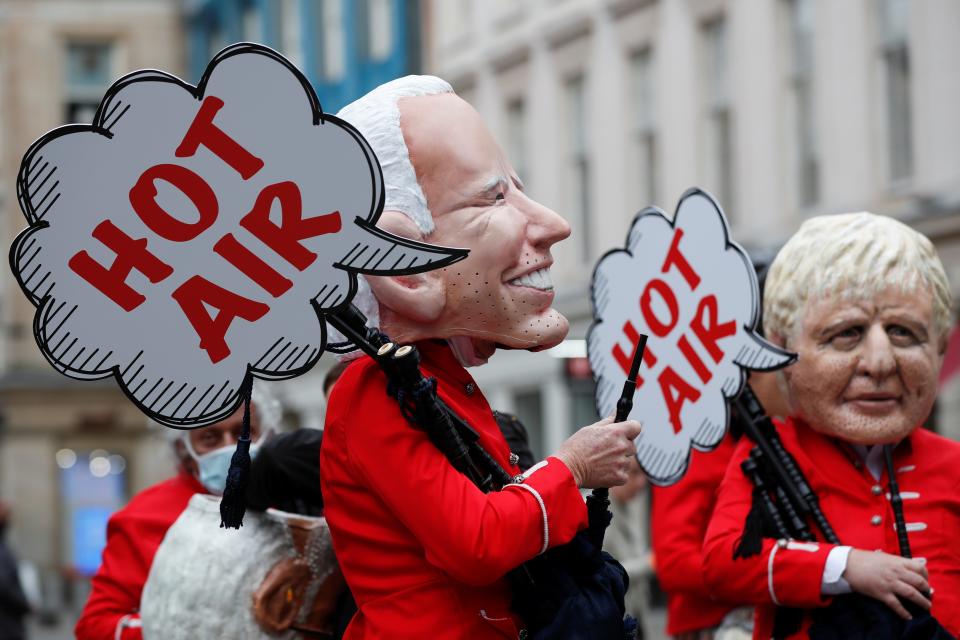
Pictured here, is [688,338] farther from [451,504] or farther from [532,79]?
[532,79]

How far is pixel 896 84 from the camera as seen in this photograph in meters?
16.3

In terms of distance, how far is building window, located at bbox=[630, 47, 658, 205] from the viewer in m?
21.6

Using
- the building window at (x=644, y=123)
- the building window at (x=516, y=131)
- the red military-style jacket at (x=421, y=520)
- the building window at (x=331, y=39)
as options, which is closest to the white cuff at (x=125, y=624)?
the red military-style jacket at (x=421, y=520)

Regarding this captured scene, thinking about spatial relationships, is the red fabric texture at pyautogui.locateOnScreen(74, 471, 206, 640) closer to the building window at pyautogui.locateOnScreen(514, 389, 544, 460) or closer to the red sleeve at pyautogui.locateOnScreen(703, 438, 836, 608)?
the red sleeve at pyautogui.locateOnScreen(703, 438, 836, 608)

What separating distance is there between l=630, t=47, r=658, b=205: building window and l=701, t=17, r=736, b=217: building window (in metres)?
1.37

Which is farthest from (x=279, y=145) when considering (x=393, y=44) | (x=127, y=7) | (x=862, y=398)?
(x=127, y=7)

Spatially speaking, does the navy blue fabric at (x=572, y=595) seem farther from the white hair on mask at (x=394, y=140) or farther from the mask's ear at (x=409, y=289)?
the white hair on mask at (x=394, y=140)

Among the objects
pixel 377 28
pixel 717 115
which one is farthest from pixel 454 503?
pixel 377 28

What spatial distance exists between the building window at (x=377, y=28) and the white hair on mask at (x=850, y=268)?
80.0 feet

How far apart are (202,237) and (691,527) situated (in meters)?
2.39

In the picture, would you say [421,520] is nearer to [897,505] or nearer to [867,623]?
[867,623]

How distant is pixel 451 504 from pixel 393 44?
25.5 meters

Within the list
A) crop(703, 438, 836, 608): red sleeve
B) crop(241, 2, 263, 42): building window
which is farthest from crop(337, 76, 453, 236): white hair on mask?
crop(241, 2, 263, 42): building window

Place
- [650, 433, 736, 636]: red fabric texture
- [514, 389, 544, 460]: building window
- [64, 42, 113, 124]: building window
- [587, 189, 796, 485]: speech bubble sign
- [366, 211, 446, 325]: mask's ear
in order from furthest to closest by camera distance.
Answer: [64, 42, 113, 124]: building window
[514, 389, 544, 460]: building window
[650, 433, 736, 636]: red fabric texture
[587, 189, 796, 485]: speech bubble sign
[366, 211, 446, 325]: mask's ear
